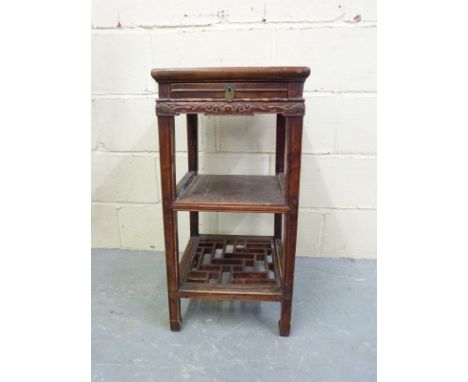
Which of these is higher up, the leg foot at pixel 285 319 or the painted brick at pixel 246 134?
the painted brick at pixel 246 134

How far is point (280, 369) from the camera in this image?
843mm

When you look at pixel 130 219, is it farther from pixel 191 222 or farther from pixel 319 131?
pixel 319 131

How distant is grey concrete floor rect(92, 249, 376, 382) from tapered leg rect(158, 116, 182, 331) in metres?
0.09

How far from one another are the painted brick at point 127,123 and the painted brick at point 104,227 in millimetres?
271

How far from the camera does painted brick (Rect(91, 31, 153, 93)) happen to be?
4.07 feet

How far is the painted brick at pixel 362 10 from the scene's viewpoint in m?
1.15

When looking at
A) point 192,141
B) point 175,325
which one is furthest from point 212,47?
point 175,325

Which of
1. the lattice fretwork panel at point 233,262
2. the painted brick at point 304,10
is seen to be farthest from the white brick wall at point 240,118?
the lattice fretwork panel at point 233,262

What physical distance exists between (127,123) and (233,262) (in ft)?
2.24

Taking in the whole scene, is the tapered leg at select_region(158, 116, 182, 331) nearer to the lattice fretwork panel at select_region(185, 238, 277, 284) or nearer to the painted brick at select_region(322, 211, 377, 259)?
the lattice fretwork panel at select_region(185, 238, 277, 284)

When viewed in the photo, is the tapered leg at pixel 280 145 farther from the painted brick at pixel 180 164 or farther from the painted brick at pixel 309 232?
the painted brick at pixel 180 164

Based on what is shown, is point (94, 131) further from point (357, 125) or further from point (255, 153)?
point (357, 125)

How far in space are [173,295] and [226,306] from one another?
0.22 m

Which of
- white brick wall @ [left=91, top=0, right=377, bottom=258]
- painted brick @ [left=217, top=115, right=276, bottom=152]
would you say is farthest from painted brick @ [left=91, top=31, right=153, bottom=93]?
painted brick @ [left=217, top=115, right=276, bottom=152]
